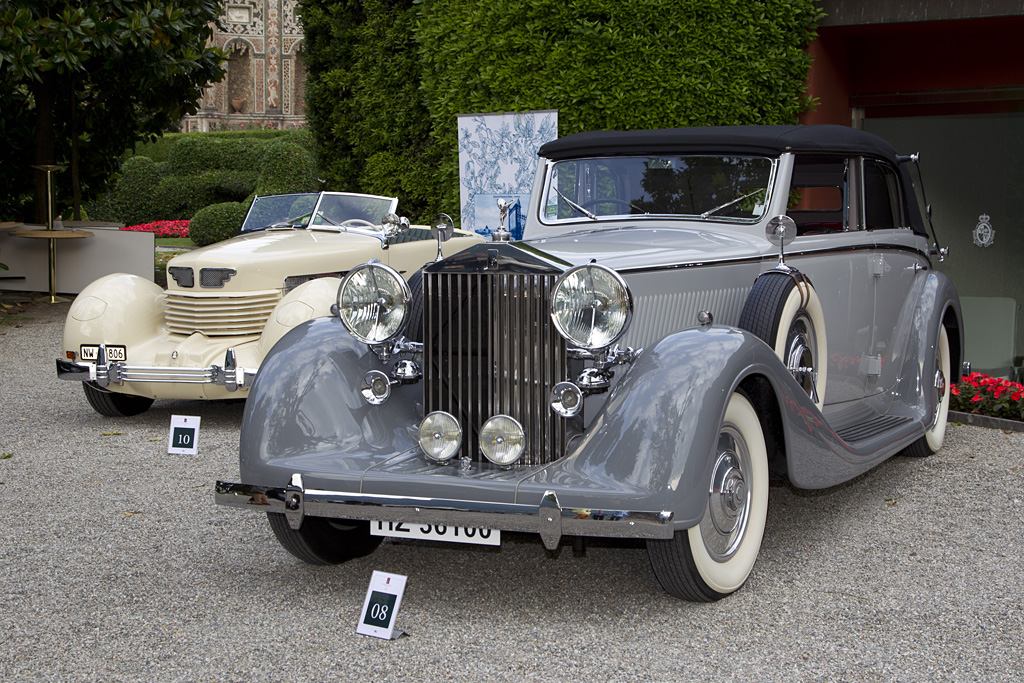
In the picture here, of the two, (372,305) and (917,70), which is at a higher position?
(917,70)

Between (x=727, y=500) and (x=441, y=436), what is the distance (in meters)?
1.01

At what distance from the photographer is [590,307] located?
3439 millimetres

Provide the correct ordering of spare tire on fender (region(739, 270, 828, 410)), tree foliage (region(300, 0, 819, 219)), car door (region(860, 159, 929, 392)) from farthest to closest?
tree foliage (region(300, 0, 819, 219)) < car door (region(860, 159, 929, 392)) < spare tire on fender (region(739, 270, 828, 410))

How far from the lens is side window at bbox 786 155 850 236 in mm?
4914

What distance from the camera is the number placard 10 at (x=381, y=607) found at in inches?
129

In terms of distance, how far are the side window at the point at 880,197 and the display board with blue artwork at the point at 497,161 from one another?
157 inches

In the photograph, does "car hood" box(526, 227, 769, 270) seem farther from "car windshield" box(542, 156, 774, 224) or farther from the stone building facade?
the stone building facade

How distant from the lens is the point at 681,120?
8.71m

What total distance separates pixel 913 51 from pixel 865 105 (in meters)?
0.61

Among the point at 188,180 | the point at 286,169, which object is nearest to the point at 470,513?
the point at 286,169

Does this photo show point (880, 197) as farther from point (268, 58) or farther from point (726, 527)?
point (268, 58)

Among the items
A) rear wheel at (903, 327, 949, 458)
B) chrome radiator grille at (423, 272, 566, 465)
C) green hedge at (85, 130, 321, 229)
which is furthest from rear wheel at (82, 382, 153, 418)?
green hedge at (85, 130, 321, 229)

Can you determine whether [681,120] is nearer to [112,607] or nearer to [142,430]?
[142,430]

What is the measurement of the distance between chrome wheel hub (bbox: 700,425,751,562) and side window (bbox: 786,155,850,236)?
1700 millimetres
